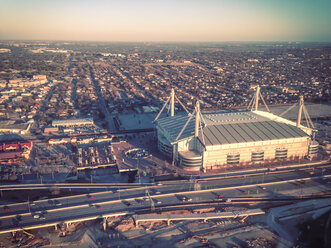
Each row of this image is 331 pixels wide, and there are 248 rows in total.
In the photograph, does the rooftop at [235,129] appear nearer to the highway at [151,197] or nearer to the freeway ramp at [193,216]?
the highway at [151,197]

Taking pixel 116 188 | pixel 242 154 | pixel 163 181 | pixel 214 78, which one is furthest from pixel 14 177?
pixel 214 78

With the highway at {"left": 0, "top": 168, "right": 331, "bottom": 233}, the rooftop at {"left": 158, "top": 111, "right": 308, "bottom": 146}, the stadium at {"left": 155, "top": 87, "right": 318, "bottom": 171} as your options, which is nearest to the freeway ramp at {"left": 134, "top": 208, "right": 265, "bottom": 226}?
the highway at {"left": 0, "top": 168, "right": 331, "bottom": 233}

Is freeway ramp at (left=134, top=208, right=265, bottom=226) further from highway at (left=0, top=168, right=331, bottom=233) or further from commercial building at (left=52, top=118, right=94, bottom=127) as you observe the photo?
commercial building at (left=52, top=118, right=94, bottom=127)

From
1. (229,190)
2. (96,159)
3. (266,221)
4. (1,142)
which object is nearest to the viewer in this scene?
(266,221)

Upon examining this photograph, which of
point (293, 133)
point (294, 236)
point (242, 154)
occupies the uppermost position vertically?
point (293, 133)

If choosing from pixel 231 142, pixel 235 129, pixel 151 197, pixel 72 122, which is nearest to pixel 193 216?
pixel 151 197

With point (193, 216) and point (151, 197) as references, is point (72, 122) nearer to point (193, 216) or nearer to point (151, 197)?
point (151, 197)

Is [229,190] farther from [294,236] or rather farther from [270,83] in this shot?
[270,83]
